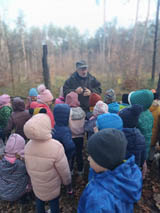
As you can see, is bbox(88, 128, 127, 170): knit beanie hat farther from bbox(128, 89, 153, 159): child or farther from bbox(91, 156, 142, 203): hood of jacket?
bbox(128, 89, 153, 159): child

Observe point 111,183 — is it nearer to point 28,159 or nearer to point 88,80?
point 28,159

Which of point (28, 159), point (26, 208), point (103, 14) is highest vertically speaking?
point (103, 14)

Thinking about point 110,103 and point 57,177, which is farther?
point 110,103

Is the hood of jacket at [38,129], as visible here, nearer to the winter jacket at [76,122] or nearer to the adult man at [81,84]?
the winter jacket at [76,122]

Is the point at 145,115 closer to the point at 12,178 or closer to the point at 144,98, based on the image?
the point at 144,98

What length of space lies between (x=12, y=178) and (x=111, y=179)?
5.12ft

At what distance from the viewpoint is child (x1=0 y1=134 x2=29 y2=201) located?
6.69 feet

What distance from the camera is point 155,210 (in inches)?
88.5

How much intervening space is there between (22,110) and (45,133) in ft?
5.55

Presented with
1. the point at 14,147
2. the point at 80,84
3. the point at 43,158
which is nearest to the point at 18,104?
the point at 14,147

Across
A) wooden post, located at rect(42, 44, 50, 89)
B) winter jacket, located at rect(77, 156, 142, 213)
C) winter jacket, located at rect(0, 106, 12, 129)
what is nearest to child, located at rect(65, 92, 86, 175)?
winter jacket, located at rect(0, 106, 12, 129)

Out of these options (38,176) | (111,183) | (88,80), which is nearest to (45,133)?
(38,176)

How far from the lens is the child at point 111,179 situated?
1088 mm

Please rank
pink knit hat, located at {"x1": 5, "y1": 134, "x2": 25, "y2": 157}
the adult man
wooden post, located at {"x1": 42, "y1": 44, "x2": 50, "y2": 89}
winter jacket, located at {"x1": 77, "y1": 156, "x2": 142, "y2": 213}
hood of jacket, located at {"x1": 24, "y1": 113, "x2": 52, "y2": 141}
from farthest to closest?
wooden post, located at {"x1": 42, "y1": 44, "x2": 50, "y2": 89}
the adult man
pink knit hat, located at {"x1": 5, "y1": 134, "x2": 25, "y2": 157}
hood of jacket, located at {"x1": 24, "y1": 113, "x2": 52, "y2": 141}
winter jacket, located at {"x1": 77, "y1": 156, "x2": 142, "y2": 213}
